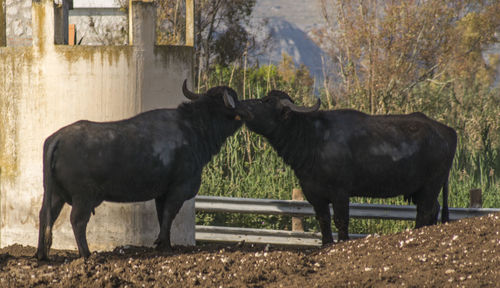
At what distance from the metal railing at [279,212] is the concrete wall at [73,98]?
4.90ft

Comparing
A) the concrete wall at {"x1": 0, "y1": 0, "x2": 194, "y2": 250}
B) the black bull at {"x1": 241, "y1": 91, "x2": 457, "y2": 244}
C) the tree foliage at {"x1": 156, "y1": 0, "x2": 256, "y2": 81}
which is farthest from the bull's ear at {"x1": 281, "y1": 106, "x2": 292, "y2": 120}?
the tree foliage at {"x1": 156, "y1": 0, "x2": 256, "y2": 81}

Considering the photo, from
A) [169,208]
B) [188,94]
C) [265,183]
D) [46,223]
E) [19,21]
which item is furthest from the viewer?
[19,21]

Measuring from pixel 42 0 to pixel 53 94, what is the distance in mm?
936

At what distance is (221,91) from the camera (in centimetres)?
679

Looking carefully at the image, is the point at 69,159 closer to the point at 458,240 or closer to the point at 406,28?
the point at 458,240


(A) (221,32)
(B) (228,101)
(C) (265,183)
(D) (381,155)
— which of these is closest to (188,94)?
(B) (228,101)

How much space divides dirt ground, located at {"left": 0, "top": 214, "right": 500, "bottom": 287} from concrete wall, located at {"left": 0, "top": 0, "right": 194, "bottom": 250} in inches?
31.3

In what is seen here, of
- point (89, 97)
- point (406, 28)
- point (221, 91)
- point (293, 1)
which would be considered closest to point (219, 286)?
point (221, 91)

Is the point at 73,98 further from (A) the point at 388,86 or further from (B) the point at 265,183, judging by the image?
(A) the point at 388,86

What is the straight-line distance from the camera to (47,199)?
6.07 m

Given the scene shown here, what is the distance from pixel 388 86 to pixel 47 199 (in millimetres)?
11392

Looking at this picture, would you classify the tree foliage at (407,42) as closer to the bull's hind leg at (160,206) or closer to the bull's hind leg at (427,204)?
the bull's hind leg at (427,204)

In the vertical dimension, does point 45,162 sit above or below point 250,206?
above

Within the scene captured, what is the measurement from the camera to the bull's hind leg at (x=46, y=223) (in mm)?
6094
